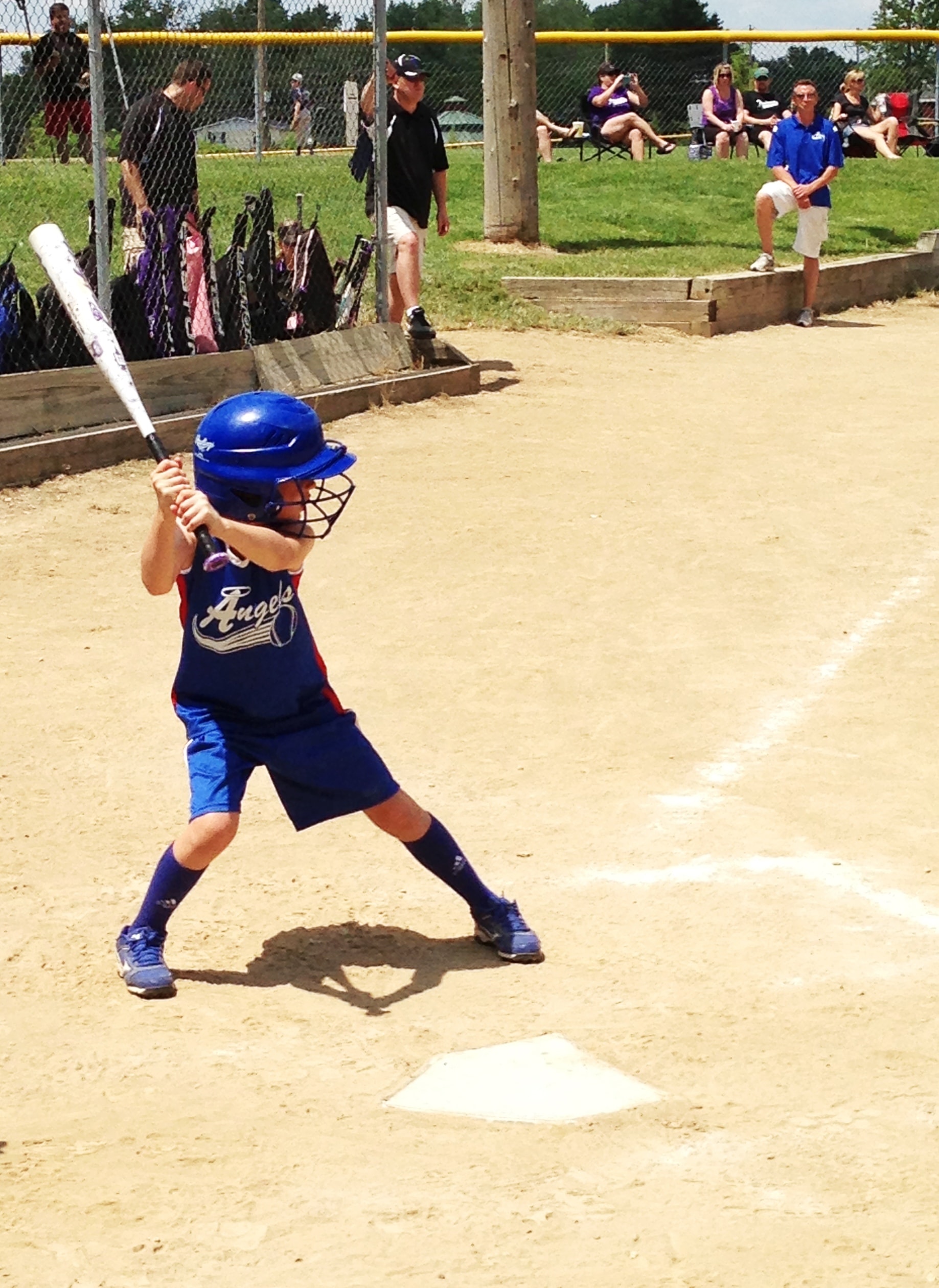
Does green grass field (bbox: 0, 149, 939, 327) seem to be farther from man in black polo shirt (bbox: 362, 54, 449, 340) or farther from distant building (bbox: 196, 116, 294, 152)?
man in black polo shirt (bbox: 362, 54, 449, 340)

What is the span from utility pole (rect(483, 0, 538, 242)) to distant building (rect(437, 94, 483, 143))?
692cm

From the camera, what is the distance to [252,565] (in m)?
4.16

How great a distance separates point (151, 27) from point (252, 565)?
25.8ft

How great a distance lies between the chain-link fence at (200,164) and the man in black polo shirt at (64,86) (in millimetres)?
11

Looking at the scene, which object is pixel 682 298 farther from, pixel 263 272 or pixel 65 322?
pixel 65 322

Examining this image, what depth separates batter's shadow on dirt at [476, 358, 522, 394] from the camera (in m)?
11.8

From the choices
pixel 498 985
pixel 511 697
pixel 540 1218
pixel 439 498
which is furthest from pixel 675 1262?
pixel 439 498

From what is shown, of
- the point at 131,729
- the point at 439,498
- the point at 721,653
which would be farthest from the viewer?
the point at 439,498

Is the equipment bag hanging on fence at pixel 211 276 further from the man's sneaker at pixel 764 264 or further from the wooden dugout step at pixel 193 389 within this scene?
the man's sneaker at pixel 764 264

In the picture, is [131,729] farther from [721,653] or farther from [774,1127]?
[774,1127]

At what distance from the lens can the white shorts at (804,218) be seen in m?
14.8

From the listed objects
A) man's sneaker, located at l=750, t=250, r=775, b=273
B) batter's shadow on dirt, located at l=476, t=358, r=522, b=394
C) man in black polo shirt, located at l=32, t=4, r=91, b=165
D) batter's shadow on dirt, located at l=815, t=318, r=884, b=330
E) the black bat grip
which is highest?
man in black polo shirt, located at l=32, t=4, r=91, b=165

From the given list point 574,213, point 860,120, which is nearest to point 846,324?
point 574,213

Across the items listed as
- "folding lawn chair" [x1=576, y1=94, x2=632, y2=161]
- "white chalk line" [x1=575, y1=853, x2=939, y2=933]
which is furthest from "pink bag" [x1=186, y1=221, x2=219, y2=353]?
"folding lawn chair" [x1=576, y1=94, x2=632, y2=161]
